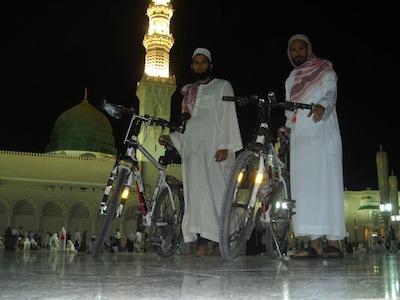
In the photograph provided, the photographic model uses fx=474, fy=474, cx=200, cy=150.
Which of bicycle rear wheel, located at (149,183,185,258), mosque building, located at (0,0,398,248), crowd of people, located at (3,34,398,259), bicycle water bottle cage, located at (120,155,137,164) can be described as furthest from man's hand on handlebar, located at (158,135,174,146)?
mosque building, located at (0,0,398,248)

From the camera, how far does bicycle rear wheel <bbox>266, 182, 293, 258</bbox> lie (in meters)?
3.42

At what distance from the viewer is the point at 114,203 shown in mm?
3400

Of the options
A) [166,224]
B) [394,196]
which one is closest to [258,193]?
[166,224]

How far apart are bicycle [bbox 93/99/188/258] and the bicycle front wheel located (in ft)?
2.70

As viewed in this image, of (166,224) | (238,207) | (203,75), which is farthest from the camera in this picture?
(203,75)

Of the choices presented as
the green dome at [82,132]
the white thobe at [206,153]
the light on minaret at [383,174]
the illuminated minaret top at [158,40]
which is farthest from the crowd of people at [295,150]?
the green dome at [82,132]

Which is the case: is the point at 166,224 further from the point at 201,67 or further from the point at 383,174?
the point at 383,174

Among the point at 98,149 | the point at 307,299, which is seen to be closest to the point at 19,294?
the point at 307,299

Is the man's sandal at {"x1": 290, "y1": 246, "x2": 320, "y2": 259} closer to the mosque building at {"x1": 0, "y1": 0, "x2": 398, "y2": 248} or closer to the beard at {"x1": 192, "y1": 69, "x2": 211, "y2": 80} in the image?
the beard at {"x1": 192, "y1": 69, "x2": 211, "y2": 80}

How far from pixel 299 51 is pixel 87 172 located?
80.5 ft

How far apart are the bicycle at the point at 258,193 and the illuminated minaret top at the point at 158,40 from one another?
88.6ft

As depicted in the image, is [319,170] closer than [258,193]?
No

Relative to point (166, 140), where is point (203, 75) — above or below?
above

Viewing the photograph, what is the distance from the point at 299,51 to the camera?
3.83 metres
